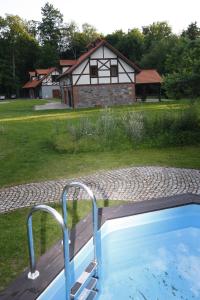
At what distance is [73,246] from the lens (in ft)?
13.7

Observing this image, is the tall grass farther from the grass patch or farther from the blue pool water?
the blue pool water

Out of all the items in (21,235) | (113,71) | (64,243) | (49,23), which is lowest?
(21,235)

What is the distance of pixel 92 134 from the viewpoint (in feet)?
36.2

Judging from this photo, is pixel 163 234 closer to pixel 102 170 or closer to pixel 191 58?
pixel 102 170

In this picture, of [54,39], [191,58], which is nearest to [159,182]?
[191,58]

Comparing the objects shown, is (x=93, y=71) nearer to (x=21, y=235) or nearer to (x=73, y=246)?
(x=21, y=235)

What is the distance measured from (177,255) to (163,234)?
1.63 ft

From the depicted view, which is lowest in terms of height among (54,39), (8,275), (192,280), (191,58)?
(192,280)

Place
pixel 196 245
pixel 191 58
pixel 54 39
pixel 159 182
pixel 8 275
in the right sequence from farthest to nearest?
1. pixel 54 39
2. pixel 191 58
3. pixel 159 182
4. pixel 196 245
5. pixel 8 275

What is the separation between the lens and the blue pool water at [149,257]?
415 centimetres

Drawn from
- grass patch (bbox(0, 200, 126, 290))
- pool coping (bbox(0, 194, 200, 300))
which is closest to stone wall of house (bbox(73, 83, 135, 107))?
grass patch (bbox(0, 200, 126, 290))

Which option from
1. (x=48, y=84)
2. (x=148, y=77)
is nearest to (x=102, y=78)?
(x=148, y=77)

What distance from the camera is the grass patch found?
13.4 ft

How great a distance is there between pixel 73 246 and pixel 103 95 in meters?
24.1
